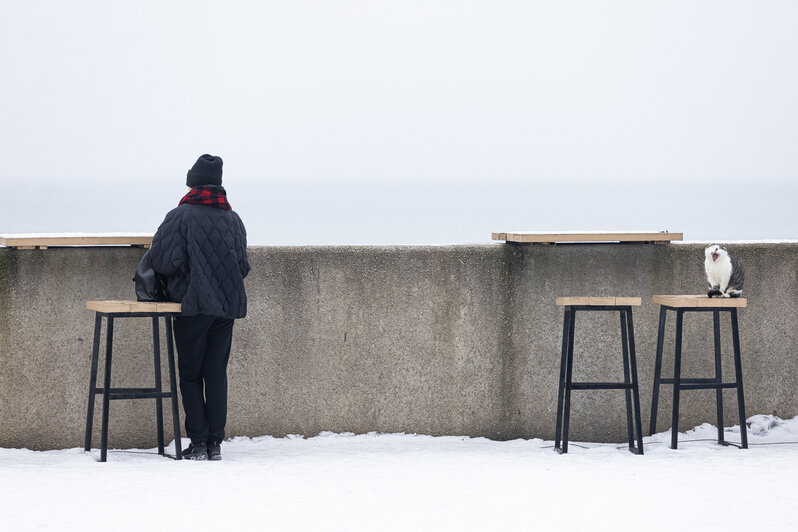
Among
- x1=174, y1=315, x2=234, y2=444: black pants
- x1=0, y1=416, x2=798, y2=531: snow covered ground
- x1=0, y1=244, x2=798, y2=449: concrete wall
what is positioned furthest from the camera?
x1=0, y1=244, x2=798, y2=449: concrete wall

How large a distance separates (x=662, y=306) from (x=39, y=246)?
11.4 ft

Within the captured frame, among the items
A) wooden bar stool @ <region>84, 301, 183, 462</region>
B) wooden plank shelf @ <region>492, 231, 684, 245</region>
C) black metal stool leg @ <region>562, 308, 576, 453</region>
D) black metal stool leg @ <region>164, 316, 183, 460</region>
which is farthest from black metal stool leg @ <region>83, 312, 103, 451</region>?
black metal stool leg @ <region>562, 308, 576, 453</region>

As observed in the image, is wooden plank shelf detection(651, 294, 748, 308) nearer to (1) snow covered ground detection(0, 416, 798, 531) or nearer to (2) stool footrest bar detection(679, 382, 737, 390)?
(2) stool footrest bar detection(679, 382, 737, 390)

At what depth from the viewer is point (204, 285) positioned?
5.11 m

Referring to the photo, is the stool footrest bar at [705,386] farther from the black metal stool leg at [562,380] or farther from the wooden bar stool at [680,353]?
the black metal stool leg at [562,380]

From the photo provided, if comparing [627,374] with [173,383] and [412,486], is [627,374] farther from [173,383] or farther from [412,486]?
[173,383]

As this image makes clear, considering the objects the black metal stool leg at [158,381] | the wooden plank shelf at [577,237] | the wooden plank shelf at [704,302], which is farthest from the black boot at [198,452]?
the wooden plank shelf at [704,302]

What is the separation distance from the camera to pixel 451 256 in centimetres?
589

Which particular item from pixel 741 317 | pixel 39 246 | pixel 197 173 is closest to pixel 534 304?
pixel 741 317

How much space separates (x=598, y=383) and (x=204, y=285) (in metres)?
2.19

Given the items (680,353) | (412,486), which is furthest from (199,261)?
(680,353)

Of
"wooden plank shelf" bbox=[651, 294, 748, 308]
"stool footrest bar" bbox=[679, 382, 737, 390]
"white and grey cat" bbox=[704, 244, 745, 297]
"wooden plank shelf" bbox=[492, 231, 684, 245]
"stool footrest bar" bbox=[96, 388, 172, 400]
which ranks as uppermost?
"wooden plank shelf" bbox=[492, 231, 684, 245]

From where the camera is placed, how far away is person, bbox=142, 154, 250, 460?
5.13m

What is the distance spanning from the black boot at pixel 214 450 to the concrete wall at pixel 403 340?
45cm
